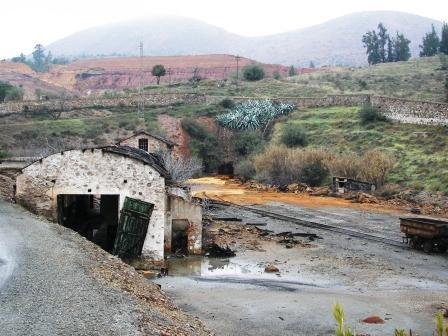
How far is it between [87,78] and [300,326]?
125969 millimetres

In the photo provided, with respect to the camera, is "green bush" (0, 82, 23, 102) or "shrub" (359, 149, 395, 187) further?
"green bush" (0, 82, 23, 102)

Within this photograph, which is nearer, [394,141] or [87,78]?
[394,141]

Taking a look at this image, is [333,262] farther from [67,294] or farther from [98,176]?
[67,294]

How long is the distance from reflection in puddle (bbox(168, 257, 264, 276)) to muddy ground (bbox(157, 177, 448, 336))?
4 cm

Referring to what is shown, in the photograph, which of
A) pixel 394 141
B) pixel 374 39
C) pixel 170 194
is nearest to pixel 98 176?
pixel 170 194

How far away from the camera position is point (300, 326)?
16781mm

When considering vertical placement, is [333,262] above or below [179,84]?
below

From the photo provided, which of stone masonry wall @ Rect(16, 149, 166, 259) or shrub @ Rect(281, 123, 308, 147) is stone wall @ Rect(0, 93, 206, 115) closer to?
shrub @ Rect(281, 123, 308, 147)

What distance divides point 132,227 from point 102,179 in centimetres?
206

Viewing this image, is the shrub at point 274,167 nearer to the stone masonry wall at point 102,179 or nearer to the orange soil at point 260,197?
the orange soil at point 260,197

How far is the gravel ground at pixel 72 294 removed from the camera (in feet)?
39.1

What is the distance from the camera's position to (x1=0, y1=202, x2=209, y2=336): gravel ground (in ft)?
39.1

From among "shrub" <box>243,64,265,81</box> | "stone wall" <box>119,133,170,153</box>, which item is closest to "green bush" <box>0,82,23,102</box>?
"shrub" <box>243,64,265,81</box>

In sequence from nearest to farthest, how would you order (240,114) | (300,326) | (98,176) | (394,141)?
(300,326) → (98,176) → (394,141) → (240,114)
